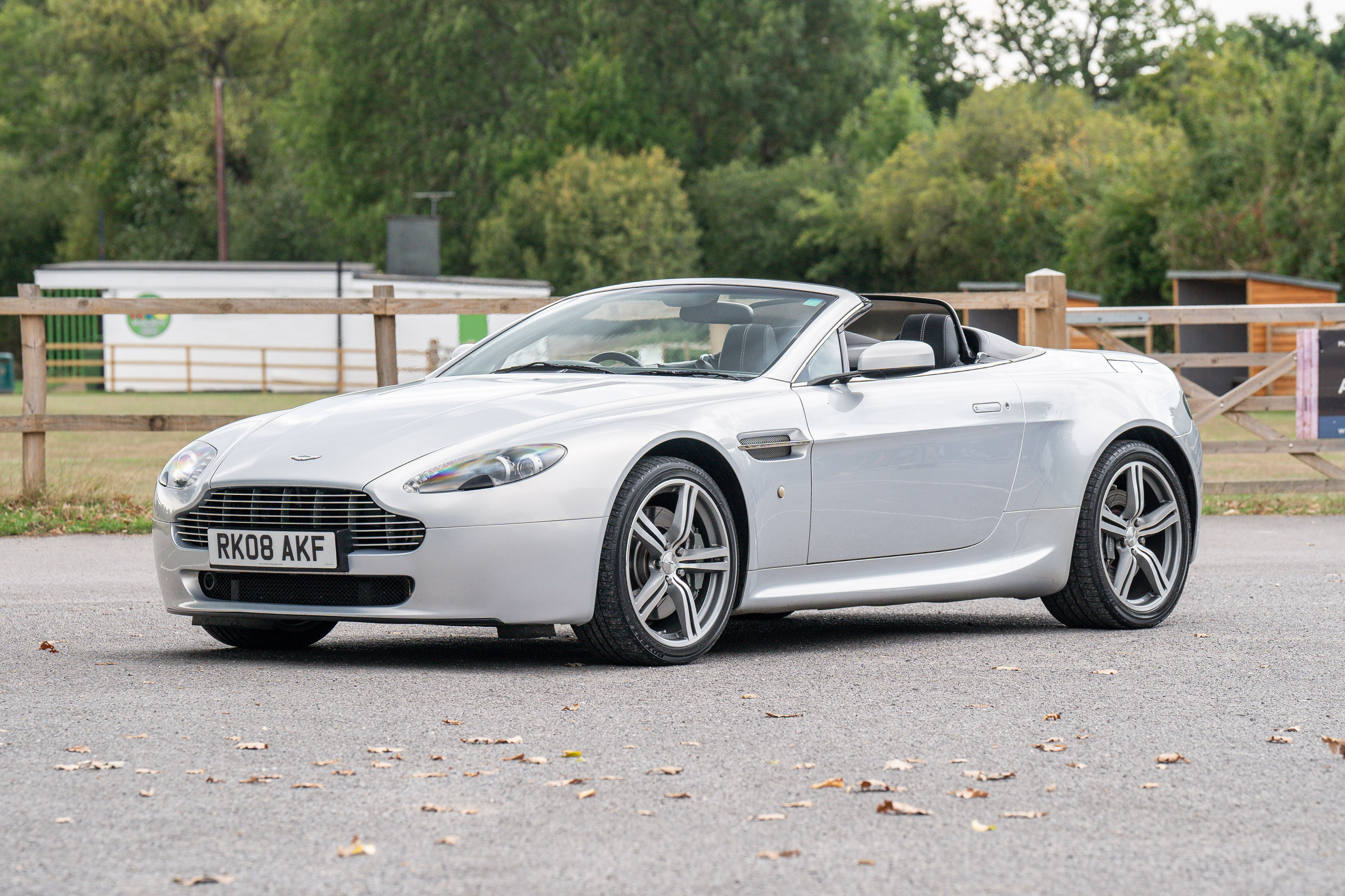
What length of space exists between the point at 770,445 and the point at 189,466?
1994 millimetres

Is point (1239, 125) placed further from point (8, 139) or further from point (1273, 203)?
point (8, 139)

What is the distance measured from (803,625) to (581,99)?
60011 millimetres

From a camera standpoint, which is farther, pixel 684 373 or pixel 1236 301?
pixel 1236 301

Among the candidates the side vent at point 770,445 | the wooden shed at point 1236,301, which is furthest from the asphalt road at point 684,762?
the wooden shed at point 1236,301

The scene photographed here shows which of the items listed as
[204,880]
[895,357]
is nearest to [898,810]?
[204,880]

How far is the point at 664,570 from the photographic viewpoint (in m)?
6.16

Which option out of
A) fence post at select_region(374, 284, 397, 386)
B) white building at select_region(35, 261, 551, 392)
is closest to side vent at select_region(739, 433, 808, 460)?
fence post at select_region(374, 284, 397, 386)

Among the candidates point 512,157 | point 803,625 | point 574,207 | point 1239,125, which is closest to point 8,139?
point 512,157

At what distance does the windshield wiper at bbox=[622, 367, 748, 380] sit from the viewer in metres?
6.80

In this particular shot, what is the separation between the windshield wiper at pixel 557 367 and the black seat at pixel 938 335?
130cm

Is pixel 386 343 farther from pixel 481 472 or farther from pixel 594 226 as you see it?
pixel 594 226

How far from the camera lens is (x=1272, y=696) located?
5.75 metres

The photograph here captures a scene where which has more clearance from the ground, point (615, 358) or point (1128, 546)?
point (615, 358)

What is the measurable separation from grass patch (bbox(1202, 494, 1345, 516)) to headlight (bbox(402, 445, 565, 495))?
873 centimetres
